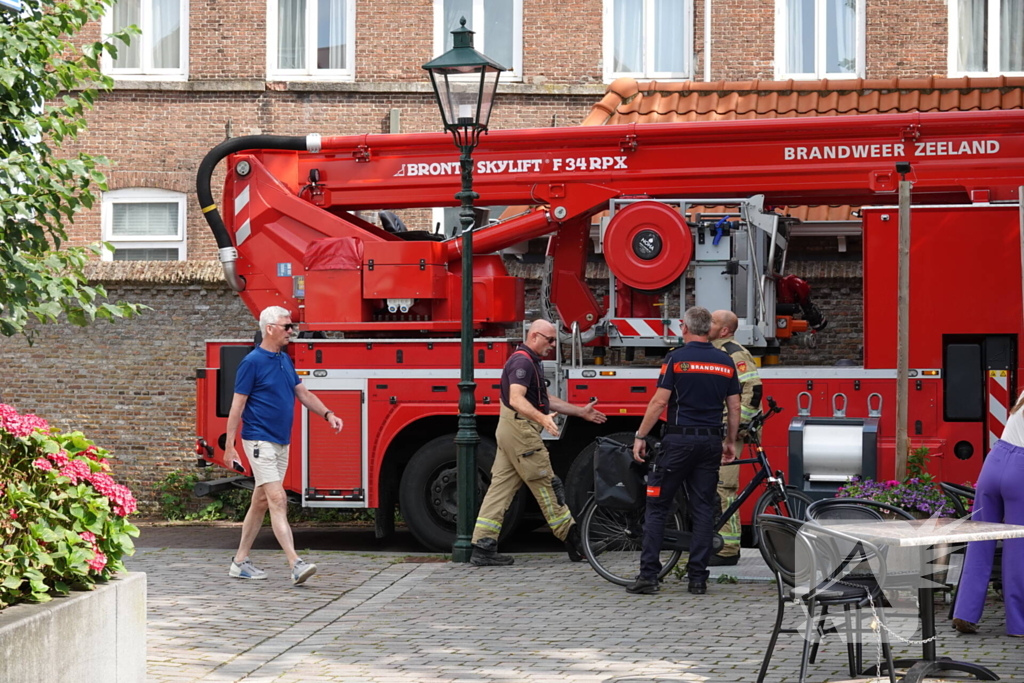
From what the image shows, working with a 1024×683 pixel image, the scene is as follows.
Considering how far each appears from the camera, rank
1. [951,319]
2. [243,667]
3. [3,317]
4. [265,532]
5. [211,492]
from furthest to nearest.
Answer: [265,532], [211,492], [951,319], [3,317], [243,667]

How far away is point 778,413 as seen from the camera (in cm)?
1055

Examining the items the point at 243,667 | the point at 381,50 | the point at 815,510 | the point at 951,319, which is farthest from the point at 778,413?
the point at 381,50

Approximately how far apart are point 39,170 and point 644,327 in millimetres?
4960

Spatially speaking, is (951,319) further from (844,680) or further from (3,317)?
(3,317)

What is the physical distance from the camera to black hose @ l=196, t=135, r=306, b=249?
12.2 meters

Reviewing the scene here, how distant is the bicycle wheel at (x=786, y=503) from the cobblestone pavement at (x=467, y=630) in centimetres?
51

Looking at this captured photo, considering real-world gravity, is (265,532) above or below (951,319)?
below

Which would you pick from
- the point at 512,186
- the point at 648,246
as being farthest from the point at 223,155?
the point at 648,246

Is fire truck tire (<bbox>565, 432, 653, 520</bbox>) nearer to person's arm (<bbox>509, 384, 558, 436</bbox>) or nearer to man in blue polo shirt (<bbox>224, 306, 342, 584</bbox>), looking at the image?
person's arm (<bbox>509, 384, 558, 436</bbox>)

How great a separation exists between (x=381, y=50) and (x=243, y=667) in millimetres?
11810

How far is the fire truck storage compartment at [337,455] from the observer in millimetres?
11477

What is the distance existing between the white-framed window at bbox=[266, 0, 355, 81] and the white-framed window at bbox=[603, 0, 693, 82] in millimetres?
3334

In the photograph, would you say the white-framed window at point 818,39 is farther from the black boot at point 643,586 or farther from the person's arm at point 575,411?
Answer: the black boot at point 643,586

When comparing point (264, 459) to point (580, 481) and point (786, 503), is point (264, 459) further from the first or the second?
point (786, 503)
